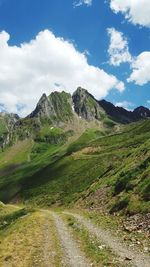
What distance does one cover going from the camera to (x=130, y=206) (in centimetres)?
4381

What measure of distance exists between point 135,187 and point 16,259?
25.4 meters

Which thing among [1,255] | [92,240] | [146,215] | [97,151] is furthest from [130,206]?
[97,151]

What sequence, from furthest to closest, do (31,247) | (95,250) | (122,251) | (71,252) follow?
(31,247), (71,252), (95,250), (122,251)

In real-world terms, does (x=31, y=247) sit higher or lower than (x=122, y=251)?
higher

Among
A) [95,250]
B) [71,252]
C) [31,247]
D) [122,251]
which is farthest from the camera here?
[31,247]

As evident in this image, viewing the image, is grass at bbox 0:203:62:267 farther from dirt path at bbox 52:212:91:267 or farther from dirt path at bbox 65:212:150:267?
dirt path at bbox 65:212:150:267

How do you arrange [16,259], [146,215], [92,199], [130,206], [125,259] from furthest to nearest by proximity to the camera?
[92,199] < [130,206] < [146,215] < [16,259] < [125,259]

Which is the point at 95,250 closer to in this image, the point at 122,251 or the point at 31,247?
the point at 122,251

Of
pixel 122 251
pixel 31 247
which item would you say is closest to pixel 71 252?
pixel 122 251

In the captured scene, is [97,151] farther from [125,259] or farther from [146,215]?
[125,259]

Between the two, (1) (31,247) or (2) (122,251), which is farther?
(1) (31,247)

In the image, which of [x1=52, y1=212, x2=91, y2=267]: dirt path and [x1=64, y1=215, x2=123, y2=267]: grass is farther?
[x1=52, y1=212, x2=91, y2=267]: dirt path

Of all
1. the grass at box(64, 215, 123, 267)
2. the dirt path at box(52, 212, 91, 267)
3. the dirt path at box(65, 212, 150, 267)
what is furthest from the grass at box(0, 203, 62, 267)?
the dirt path at box(65, 212, 150, 267)

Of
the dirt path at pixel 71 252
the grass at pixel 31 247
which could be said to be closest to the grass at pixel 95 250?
the dirt path at pixel 71 252
